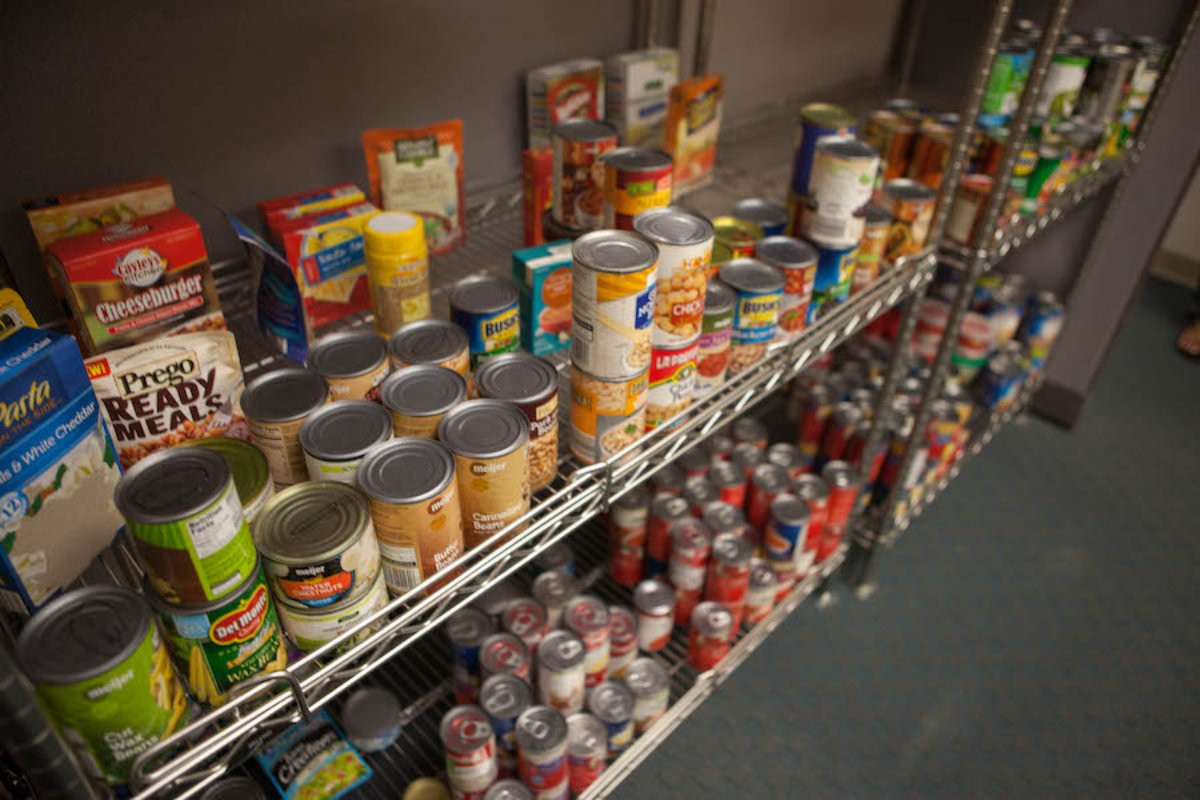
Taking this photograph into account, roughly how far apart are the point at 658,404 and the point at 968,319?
155 cm

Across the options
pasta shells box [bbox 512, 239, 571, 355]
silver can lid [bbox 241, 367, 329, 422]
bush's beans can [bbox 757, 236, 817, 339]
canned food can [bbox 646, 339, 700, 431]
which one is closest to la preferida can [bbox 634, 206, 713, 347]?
canned food can [bbox 646, 339, 700, 431]

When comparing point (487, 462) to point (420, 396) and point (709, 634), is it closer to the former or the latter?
point (420, 396)

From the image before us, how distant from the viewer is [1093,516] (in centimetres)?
227

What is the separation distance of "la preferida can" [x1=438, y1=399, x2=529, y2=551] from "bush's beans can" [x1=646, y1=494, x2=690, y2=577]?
0.74 metres

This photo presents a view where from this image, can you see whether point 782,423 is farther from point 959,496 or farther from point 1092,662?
point 1092,662

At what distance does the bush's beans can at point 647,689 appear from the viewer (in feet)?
4.73

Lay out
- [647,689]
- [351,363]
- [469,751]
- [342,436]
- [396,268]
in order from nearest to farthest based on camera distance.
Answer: [342,436], [351,363], [396,268], [469,751], [647,689]

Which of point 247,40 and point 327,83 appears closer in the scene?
point 247,40

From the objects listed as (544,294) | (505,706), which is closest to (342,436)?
(544,294)

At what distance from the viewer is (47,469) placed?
2.33 ft

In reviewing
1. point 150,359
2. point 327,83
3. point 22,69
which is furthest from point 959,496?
point 22,69

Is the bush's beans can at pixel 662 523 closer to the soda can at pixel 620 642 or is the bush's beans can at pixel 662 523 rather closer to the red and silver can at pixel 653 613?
the red and silver can at pixel 653 613

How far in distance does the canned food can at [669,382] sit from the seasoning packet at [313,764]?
28.8 inches

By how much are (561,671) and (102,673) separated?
807mm
